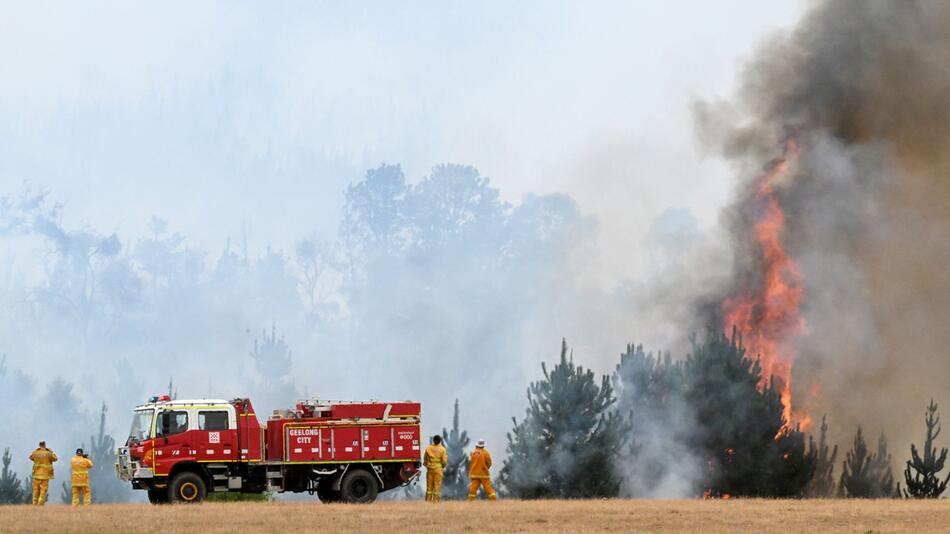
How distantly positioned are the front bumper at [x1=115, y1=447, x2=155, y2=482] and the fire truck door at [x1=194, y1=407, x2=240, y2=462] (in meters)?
1.40

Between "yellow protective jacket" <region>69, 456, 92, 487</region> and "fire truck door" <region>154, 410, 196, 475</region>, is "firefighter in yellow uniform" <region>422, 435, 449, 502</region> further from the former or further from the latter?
"yellow protective jacket" <region>69, 456, 92, 487</region>

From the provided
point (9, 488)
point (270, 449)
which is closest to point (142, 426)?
point (270, 449)

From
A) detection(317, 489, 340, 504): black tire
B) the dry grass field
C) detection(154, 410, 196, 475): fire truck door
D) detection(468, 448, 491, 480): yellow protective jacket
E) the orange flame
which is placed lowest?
the dry grass field

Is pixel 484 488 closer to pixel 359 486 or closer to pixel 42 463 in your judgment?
pixel 359 486

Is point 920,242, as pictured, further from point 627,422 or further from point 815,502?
point 815,502

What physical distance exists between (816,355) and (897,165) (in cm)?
1075

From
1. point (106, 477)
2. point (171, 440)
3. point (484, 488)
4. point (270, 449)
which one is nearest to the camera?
point (171, 440)

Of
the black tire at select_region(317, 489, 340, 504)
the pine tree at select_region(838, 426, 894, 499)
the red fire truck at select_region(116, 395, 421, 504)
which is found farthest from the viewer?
the pine tree at select_region(838, 426, 894, 499)

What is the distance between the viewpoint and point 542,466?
49875mm

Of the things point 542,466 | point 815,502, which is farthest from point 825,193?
point 815,502

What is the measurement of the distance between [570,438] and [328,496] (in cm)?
1333

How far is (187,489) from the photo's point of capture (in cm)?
3638

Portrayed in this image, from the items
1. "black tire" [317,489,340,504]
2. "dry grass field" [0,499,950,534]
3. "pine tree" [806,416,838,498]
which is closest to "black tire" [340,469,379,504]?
"black tire" [317,489,340,504]

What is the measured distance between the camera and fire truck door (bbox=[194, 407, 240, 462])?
3656cm
